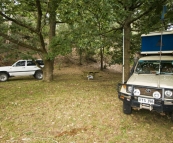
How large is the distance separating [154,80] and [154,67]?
0.93 meters

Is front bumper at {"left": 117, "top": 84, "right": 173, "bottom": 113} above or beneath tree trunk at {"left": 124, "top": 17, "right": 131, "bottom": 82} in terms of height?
beneath

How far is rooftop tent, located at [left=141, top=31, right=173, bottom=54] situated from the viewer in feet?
18.1

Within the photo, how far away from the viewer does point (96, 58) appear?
23.7 meters

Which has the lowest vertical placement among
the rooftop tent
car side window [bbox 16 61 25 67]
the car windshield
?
the car windshield

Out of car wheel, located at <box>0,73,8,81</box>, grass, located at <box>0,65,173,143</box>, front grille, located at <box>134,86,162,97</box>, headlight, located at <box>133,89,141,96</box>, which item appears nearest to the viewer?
grass, located at <box>0,65,173,143</box>

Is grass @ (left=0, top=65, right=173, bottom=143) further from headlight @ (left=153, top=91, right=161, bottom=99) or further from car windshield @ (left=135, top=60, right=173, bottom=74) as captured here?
car windshield @ (left=135, top=60, right=173, bottom=74)

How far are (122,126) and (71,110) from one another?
1.89 m

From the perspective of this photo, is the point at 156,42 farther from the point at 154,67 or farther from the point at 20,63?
the point at 20,63

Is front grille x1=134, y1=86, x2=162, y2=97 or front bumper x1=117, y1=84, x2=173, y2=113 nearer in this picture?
front bumper x1=117, y1=84, x2=173, y2=113

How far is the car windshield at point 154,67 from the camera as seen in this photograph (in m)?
4.81

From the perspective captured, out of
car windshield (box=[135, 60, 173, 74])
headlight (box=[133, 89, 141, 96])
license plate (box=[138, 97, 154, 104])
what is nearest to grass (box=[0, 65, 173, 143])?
license plate (box=[138, 97, 154, 104])

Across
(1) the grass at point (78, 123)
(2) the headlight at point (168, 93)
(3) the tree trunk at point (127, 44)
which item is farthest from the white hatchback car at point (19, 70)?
(2) the headlight at point (168, 93)

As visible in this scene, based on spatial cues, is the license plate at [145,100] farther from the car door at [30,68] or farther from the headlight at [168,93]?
the car door at [30,68]

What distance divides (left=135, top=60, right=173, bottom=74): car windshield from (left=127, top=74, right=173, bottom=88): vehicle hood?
29cm
